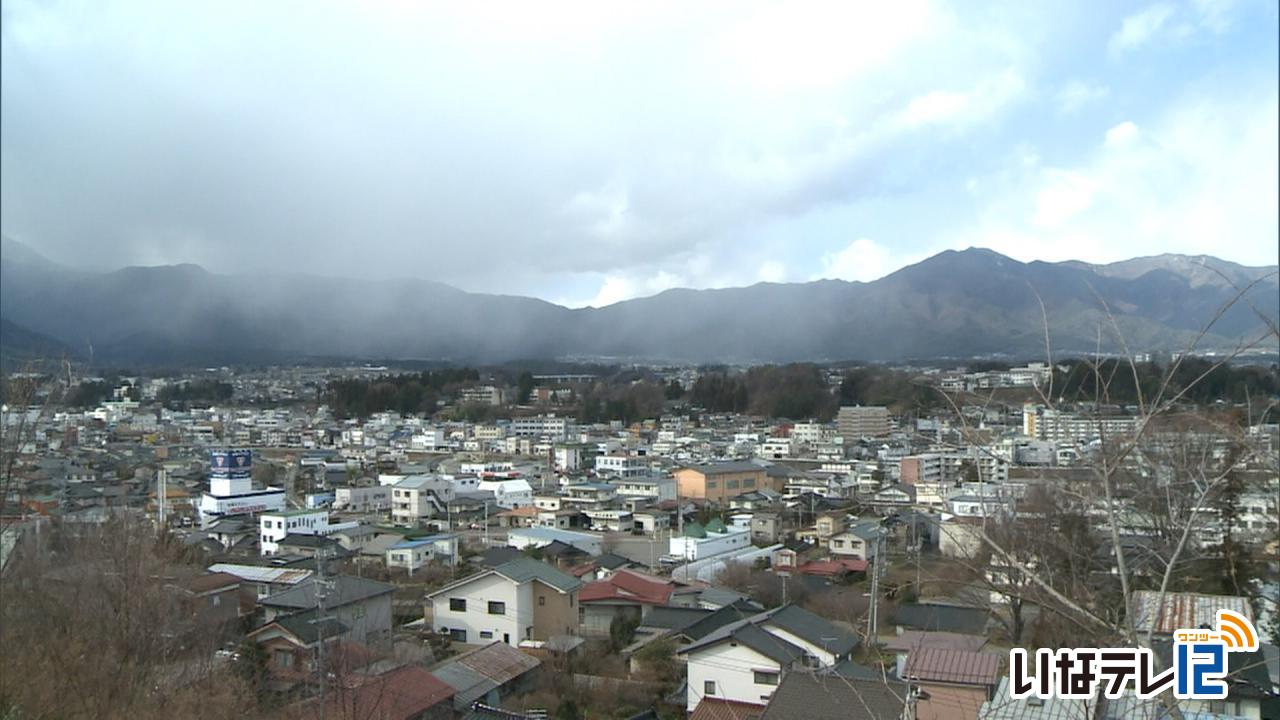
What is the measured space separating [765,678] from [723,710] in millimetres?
292

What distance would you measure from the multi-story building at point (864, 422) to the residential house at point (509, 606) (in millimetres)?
18265

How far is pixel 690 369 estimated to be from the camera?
164 feet

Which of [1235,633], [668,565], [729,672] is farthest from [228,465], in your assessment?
[1235,633]

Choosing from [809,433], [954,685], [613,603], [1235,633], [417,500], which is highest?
[1235,633]

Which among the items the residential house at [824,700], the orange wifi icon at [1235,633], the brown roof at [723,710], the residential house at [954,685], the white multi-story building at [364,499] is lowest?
the white multi-story building at [364,499]

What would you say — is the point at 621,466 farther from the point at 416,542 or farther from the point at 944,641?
the point at 944,641

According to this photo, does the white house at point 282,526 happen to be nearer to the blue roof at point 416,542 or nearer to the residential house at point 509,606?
the blue roof at point 416,542

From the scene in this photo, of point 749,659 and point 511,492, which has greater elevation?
point 749,659

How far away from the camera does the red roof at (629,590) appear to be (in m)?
6.83

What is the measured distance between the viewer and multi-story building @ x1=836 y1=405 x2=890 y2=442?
24.0 metres

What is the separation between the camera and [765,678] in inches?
184

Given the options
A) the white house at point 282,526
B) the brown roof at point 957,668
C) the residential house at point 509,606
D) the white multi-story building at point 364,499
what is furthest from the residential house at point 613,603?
the white multi-story building at point 364,499

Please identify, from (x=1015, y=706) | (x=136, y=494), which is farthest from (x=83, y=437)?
(x=1015, y=706)

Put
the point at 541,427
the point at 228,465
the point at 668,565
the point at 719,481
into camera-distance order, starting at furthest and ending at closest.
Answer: the point at 541,427
the point at 719,481
the point at 228,465
the point at 668,565
